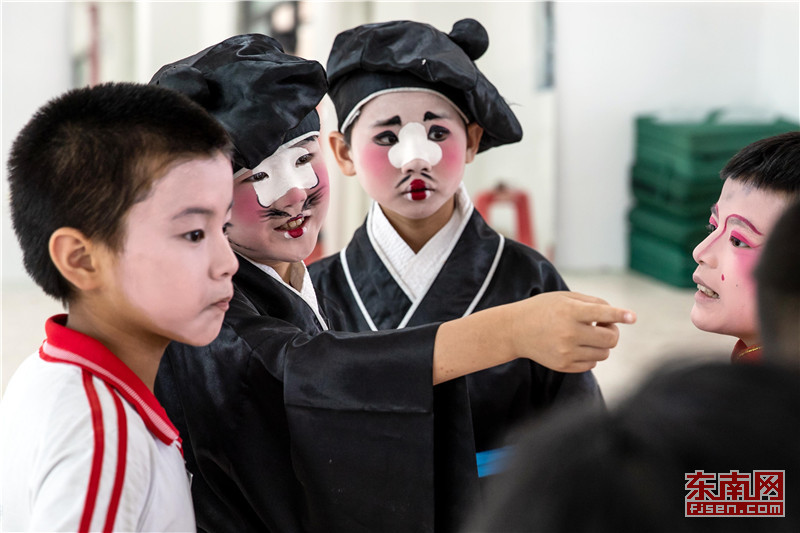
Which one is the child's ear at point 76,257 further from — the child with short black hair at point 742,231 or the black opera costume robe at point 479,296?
the child with short black hair at point 742,231

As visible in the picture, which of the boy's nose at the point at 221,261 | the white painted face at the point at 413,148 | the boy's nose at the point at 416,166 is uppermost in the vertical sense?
the white painted face at the point at 413,148

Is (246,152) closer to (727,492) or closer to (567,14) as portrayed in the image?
(727,492)

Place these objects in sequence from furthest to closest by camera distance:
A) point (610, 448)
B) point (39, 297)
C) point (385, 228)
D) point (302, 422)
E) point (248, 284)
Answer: point (39, 297) → point (385, 228) → point (248, 284) → point (302, 422) → point (610, 448)

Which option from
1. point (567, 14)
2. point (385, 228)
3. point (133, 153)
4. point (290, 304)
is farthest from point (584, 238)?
point (133, 153)

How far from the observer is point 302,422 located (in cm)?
89

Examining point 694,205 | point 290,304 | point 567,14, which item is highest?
point 567,14

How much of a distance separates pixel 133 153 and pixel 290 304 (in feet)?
1.14

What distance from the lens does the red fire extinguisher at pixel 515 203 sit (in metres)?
4.82

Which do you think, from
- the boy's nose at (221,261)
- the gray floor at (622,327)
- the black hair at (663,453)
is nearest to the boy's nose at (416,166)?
the boy's nose at (221,261)

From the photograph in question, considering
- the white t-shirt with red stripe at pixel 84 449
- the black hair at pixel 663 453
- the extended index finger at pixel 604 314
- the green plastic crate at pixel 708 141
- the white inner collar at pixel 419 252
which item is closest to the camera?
the black hair at pixel 663 453

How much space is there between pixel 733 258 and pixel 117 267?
71cm

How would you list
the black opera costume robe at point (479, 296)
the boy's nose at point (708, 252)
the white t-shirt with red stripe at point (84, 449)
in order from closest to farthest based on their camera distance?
the white t-shirt with red stripe at point (84, 449)
the boy's nose at point (708, 252)
the black opera costume robe at point (479, 296)

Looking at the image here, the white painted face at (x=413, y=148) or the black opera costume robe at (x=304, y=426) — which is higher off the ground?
the white painted face at (x=413, y=148)

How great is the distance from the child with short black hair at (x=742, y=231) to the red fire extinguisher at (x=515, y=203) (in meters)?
3.71
